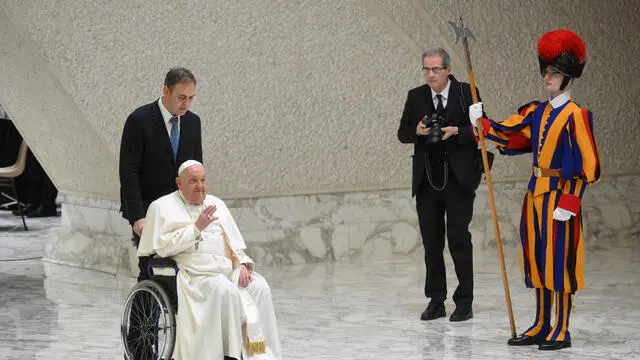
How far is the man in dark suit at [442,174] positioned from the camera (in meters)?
6.00

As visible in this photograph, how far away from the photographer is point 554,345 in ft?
17.5

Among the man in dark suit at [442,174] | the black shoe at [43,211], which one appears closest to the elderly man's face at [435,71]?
the man in dark suit at [442,174]

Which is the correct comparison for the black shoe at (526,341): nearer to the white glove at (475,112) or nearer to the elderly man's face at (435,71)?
the white glove at (475,112)

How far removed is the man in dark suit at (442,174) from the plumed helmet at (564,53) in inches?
30.8

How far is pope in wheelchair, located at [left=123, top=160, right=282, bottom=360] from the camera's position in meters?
4.51

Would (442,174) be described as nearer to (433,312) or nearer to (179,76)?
(433,312)

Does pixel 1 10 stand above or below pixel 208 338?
above

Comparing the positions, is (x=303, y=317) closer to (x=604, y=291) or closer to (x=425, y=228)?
(x=425, y=228)

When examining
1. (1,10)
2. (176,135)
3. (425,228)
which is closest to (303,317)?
(425,228)

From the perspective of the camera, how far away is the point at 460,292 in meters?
6.13

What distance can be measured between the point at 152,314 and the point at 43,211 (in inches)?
306

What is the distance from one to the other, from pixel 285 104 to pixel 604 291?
2.49m

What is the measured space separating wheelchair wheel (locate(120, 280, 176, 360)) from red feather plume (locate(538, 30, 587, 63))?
2.06 metres

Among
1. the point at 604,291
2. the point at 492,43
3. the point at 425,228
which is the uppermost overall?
the point at 492,43
